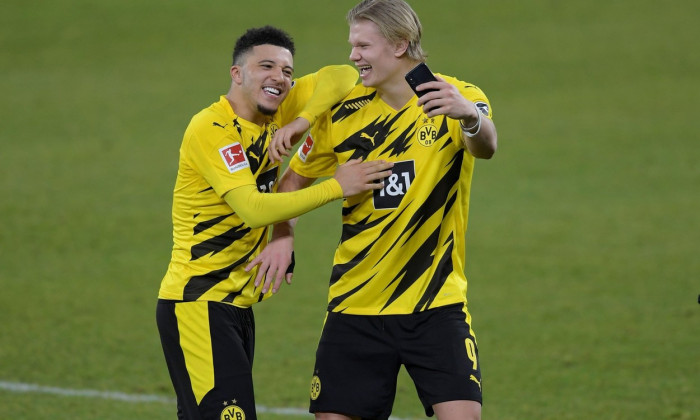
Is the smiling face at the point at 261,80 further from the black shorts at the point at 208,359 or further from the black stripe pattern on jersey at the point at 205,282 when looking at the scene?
the black shorts at the point at 208,359

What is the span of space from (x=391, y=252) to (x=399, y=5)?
1351mm

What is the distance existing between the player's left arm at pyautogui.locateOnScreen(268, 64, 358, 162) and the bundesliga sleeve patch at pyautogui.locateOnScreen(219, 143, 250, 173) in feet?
0.60

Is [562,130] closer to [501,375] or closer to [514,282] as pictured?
[514,282]

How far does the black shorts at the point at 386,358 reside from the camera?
5539mm

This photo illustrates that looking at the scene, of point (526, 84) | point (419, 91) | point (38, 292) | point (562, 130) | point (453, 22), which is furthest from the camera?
point (453, 22)

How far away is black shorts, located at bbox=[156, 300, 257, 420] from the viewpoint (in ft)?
18.3

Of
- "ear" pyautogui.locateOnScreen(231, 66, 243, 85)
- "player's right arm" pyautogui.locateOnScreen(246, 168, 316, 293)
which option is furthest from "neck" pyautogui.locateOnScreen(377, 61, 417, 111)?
"player's right arm" pyautogui.locateOnScreen(246, 168, 316, 293)

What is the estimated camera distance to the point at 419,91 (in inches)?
203

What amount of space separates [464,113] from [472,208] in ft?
36.1

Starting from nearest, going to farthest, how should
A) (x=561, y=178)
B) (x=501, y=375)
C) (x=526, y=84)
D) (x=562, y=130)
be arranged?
(x=501, y=375) → (x=561, y=178) → (x=562, y=130) → (x=526, y=84)

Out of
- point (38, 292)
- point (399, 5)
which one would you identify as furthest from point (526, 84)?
point (399, 5)

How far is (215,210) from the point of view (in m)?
5.82

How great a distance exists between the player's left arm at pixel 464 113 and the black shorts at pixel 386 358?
36.8 inches

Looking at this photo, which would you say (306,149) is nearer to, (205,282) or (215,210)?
(215,210)
